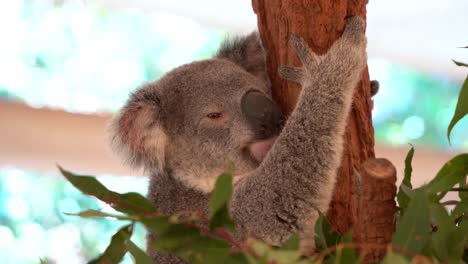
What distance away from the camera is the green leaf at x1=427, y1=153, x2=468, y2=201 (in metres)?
1.52

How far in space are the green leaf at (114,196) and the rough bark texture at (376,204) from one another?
0.41 metres

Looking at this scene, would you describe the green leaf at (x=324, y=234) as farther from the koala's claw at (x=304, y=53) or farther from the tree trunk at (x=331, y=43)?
the koala's claw at (x=304, y=53)

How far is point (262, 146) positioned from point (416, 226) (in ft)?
3.90

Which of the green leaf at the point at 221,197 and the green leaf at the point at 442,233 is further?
the green leaf at the point at 442,233

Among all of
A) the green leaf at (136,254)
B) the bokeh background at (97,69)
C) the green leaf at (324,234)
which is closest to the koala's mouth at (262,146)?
the green leaf at (324,234)

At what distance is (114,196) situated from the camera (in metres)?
1.34

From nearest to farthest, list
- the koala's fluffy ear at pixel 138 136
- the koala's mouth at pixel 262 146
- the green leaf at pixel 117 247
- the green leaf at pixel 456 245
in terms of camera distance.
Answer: the green leaf at pixel 456 245
the green leaf at pixel 117 247
the koala's mouth at pixel 262 146
the koala's fluffy ear at pixel 138 136

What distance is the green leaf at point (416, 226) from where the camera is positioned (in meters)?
1.25

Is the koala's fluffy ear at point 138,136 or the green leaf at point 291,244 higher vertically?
the koala's fluffy ear at point 138,136

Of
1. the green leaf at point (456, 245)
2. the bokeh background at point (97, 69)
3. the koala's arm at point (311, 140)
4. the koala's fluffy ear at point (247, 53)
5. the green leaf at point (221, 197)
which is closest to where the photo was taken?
the green leaf at point (221, 197)

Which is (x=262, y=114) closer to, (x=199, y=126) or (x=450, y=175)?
(x=199, y=126)

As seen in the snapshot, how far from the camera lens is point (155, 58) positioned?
17.5 ft

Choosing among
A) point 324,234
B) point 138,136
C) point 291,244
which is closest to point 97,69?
point 138,136

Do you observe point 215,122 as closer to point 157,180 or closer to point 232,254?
point 157,180
